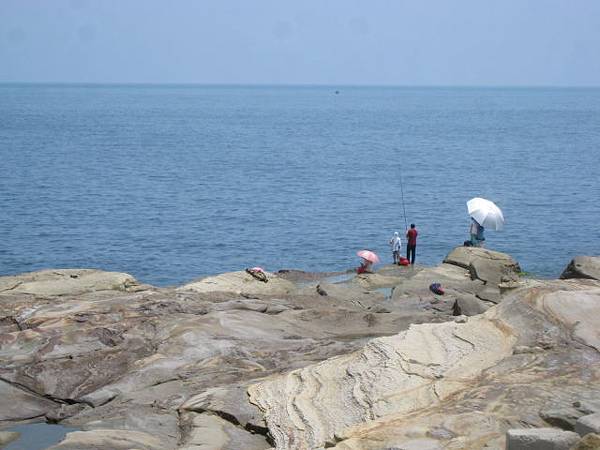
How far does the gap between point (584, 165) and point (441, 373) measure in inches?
2262

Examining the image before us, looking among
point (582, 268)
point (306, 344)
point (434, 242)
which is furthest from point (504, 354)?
point (434, 242)

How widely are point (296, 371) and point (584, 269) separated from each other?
39.3 ft

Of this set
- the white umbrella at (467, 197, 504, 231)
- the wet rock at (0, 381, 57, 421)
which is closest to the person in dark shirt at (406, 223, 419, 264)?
the white umbrella at (467, 197, 504, 231)

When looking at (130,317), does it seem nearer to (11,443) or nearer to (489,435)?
(11,443)

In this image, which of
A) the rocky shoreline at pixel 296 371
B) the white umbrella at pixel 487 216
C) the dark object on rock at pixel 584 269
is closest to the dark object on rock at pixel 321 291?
the rocky shoreline at pixel 296 371

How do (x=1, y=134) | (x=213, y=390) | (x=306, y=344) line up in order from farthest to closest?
(x=1, y=134), (x=306, y=344), (x=213, y=390)

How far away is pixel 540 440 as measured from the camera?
9000 mm

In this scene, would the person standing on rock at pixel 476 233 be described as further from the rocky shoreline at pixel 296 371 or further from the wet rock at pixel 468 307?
the rocky shoreline at pixel 296 371

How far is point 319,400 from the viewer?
1274cm

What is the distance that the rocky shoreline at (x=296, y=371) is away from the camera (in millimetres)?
11234

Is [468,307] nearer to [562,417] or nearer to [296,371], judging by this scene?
[296,371]

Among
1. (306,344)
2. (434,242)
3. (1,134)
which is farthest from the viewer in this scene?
(1,134)

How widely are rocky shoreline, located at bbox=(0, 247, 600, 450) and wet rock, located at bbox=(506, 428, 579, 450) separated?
14mm

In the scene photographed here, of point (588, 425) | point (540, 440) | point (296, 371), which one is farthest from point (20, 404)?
point (588, 425)
